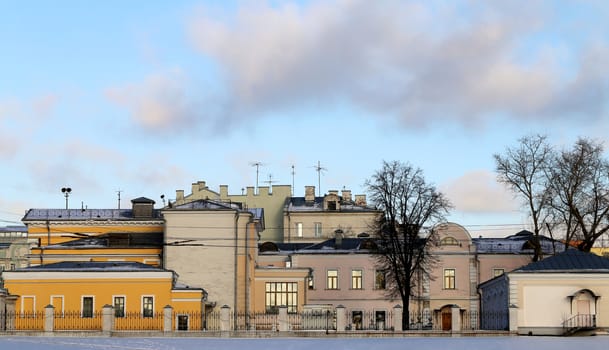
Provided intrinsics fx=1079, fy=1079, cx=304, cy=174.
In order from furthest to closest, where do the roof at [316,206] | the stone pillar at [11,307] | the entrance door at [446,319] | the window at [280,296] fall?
the roof at [316,206] < the entrance door at [446,319] < the window at [280,296] < the stone pillar at [11,307]

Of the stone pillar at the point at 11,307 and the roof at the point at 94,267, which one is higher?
the roof at the point at 94,267

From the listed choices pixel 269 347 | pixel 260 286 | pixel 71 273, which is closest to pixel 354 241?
pixel 260 286

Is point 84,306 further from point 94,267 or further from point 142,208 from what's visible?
point 142,208

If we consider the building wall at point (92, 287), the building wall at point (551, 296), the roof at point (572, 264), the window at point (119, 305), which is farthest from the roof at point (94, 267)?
the roof at point (572, 264)

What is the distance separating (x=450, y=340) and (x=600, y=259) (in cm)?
1342

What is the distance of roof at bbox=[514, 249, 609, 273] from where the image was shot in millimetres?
58125

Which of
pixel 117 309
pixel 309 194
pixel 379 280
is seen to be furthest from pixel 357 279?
pixel 309 194

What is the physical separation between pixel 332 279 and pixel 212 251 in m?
13.9

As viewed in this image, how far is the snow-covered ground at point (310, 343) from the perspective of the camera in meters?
44.0

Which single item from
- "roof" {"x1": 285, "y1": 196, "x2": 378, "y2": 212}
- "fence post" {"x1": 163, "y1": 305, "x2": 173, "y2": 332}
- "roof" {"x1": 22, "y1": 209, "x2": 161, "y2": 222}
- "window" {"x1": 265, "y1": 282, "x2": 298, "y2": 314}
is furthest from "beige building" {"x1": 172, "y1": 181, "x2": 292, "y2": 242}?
"fence post" {"x1": 163, "y1": 305, "x2": 173, "y2": 332}

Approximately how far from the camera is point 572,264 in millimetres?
58625

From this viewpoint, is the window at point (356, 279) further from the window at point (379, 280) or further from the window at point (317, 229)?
the window at point (317, 229)

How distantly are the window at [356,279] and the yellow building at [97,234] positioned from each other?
14.9 m

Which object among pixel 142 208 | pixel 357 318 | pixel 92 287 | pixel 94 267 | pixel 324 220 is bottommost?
pixel 357 318
